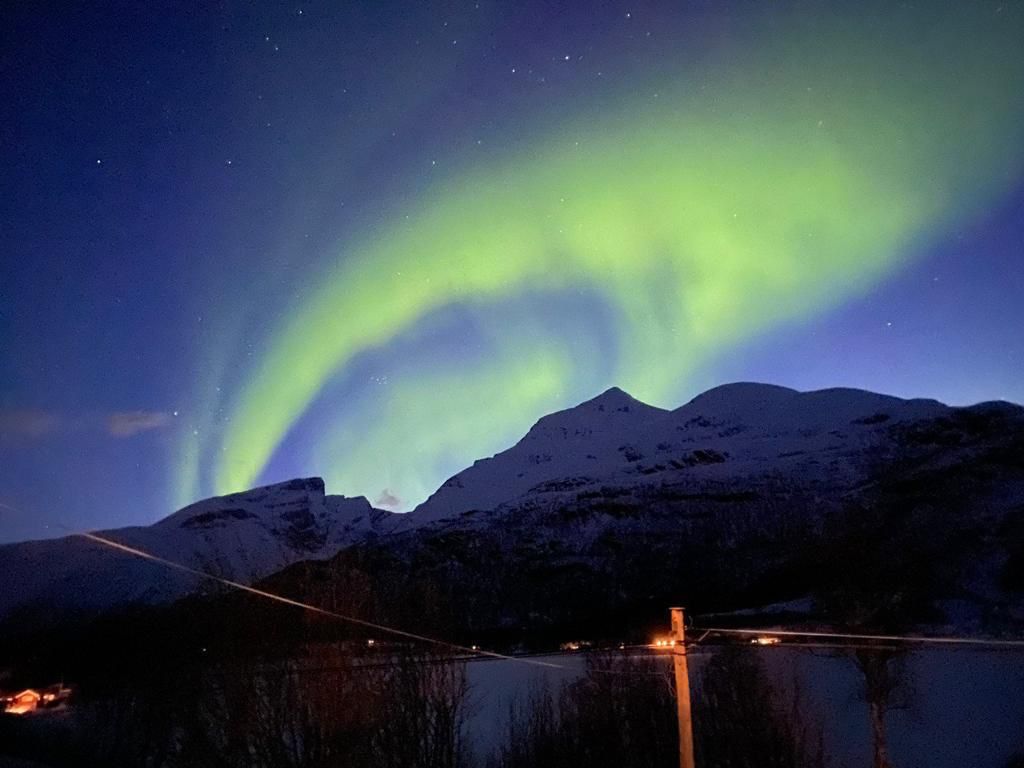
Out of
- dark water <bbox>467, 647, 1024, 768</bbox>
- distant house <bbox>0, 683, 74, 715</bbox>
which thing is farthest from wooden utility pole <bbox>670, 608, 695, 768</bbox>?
distant house <bbox>0, 683, 74, 715</bbox>

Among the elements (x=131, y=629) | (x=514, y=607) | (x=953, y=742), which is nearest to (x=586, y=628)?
(x=514, y=607)

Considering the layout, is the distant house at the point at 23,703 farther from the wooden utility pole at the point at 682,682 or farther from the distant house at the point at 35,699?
the wooden utility pole at the point at 682,682

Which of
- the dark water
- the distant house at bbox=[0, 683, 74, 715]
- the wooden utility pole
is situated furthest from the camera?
the dark water

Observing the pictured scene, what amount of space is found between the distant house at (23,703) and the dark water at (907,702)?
16708 mm

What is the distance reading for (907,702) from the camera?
39.8 meters

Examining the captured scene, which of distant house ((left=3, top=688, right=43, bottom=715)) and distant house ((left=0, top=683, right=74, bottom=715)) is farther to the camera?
distant house ((left=0, top=683, right=74, bottom=715))

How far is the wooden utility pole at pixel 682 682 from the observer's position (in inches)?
655

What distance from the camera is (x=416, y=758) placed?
96.9 ft

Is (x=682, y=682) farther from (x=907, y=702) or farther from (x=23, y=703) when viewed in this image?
(x=907, y=702)

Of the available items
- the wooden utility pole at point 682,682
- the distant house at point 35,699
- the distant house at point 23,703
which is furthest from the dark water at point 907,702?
the wooden utility pole at point 682,682

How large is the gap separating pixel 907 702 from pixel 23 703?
36.5m

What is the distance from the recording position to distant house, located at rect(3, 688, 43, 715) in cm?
2964

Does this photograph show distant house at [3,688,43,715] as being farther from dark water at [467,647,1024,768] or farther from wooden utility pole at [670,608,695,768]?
wooden utility pole at [670,608,695,768]

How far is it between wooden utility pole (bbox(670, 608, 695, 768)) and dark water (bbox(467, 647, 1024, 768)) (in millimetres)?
19819
